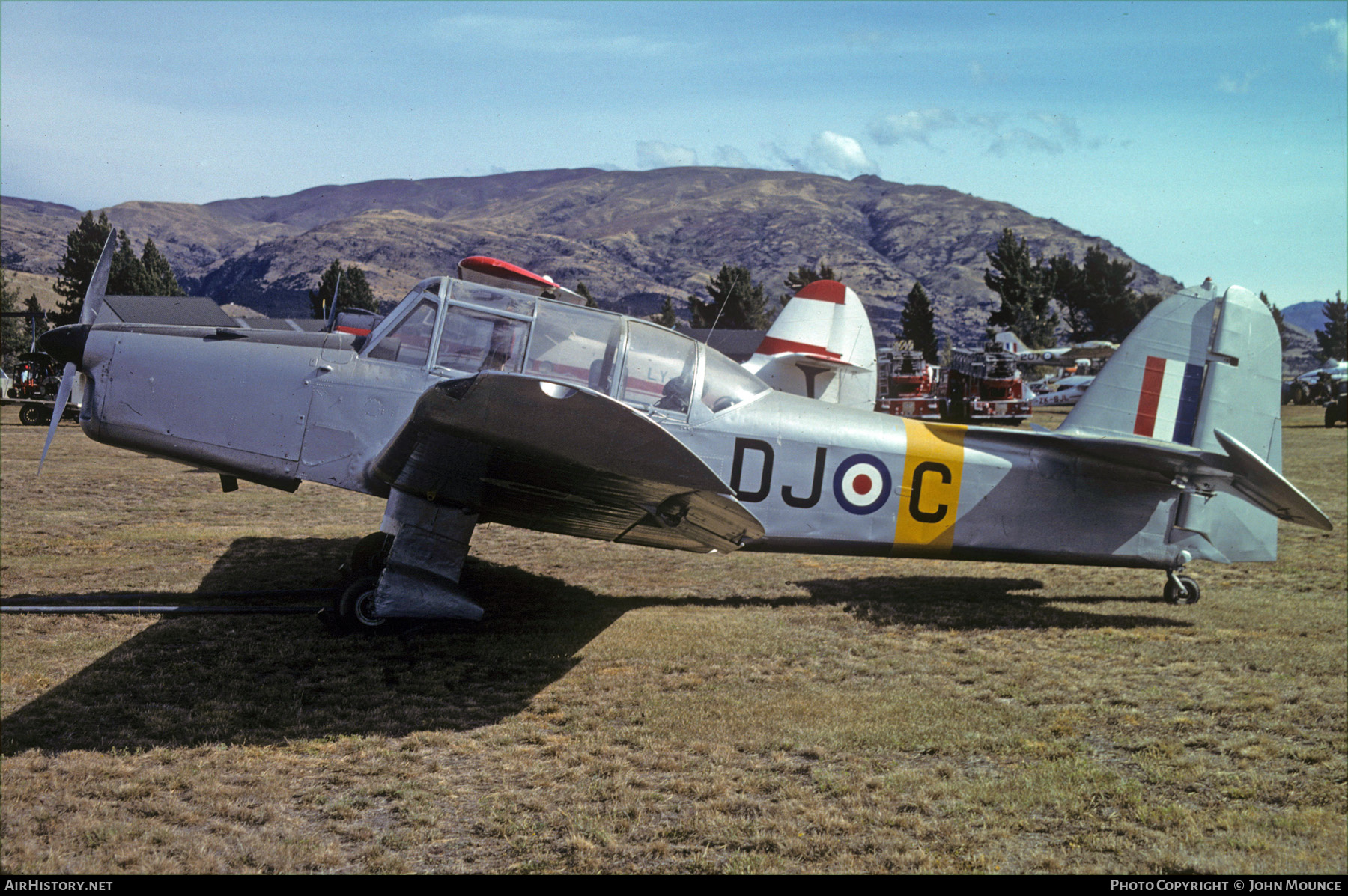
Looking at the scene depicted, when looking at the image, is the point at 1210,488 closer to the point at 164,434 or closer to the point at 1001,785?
the point at 1001,785

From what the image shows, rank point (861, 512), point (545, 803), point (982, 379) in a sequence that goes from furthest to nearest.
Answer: point (982, 379)
point (861, 512)
point (545, 803)

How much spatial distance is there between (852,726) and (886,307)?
17356 cm

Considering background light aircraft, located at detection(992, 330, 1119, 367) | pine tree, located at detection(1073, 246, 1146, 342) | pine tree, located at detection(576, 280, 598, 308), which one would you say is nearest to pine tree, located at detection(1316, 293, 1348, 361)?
pine tree, located at detection(1073, 246, 1146, 342)

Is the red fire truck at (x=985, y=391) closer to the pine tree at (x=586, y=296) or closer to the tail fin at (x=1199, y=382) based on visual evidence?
the pine tree at (x=586, y=296)

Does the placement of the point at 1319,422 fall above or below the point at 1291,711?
above

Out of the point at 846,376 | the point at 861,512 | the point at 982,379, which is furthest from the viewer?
the point at 982,379

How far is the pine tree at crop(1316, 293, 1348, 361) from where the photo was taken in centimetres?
8506

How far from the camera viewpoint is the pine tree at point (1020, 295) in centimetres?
7200

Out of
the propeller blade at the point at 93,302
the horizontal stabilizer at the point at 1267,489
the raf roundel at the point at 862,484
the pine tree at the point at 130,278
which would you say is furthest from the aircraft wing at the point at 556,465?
the pine tree at the point at 130,278

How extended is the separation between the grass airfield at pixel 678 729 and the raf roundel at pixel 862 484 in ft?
3.14

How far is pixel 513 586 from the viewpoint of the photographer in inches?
280

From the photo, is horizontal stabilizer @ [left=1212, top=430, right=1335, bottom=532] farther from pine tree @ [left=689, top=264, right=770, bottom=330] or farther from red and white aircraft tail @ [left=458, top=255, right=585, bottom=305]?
pine tree @ [left=689, top=264, right=770, bottom=330]

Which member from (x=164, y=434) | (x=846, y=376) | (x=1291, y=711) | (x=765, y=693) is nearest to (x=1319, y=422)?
(x=846, y=376)

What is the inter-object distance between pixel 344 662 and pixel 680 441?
2.48 metres
